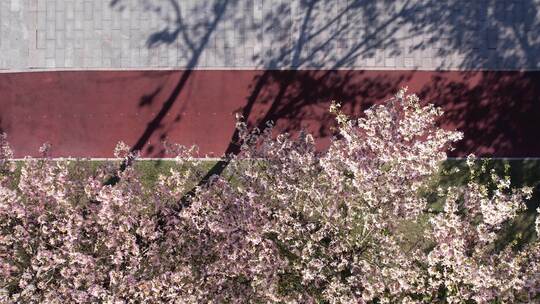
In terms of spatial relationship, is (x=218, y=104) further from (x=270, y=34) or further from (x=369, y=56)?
(x=369, y=56)

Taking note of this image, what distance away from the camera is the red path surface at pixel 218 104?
19.7 metres

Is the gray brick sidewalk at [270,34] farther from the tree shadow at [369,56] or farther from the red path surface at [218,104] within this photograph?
the red path surface at [218,104]

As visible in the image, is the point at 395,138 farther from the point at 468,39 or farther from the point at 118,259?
the point at 118,259

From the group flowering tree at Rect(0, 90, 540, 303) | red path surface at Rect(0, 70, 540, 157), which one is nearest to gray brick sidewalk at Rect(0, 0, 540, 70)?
red path surface at Rect(0, 70, 540, 157)

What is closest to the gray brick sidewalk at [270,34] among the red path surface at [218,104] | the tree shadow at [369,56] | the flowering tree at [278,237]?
the tree shadow at [369,56]

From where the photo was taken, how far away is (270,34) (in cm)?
2012

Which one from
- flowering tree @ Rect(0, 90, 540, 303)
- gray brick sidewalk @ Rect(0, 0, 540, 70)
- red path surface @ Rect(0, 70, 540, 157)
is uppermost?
gray brick sidewalk @ Rect(0, 0, 540, 70)

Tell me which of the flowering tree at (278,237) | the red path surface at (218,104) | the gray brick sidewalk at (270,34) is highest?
the gray brick sidewalk at (270,34)

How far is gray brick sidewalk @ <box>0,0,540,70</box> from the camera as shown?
19859 mm

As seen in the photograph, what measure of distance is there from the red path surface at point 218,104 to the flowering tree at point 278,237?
4411 mm

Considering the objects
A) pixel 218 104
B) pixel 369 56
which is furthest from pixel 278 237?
pixel 369 56

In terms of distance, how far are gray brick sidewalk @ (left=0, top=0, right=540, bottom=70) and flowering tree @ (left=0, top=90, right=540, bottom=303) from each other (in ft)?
17.2

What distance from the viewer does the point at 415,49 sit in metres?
19.9

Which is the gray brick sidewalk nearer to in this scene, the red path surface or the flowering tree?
the red path surface
